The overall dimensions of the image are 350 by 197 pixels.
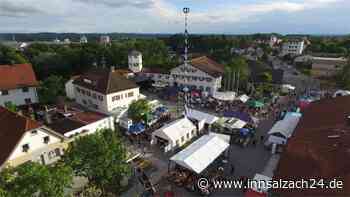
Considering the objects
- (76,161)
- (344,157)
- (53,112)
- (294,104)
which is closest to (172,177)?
(76,161)

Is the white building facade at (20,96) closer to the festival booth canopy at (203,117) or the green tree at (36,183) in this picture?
the festival booth canopy at (203,117)

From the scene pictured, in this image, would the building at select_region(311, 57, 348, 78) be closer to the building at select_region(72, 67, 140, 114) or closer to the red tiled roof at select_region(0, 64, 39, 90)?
the building at select_region(72, 67, 140, 114)

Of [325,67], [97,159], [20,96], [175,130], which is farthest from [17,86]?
[325,67]

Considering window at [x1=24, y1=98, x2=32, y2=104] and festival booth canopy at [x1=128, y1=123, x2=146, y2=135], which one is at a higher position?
window at [x1=24, y1=98, x2=32, y2=104]

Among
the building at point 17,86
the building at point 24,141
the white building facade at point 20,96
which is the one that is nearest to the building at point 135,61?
the building at point 17,86

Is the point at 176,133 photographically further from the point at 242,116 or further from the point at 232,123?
the point at 242,116

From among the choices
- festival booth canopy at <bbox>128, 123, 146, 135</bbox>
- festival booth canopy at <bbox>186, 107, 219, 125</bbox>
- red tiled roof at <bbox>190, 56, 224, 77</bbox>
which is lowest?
festival booth canopy at <bbox>128, 123, 146, 135</bbox>

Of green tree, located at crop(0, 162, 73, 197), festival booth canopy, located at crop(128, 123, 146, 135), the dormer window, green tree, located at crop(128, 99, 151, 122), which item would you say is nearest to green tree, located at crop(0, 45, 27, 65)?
the dormer window

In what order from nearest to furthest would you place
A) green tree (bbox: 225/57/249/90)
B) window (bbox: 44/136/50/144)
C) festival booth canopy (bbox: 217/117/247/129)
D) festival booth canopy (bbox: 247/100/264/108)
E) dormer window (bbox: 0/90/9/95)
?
window (bbox: 44/136/50/144)
festival booth canopy (bbox: 217/117/247/129)
dormer window (bbox: 0/90/9/95)
festival booth canopy (bbox: 247/100/264/108)
green tree (bbox: 225/57/249/90)
